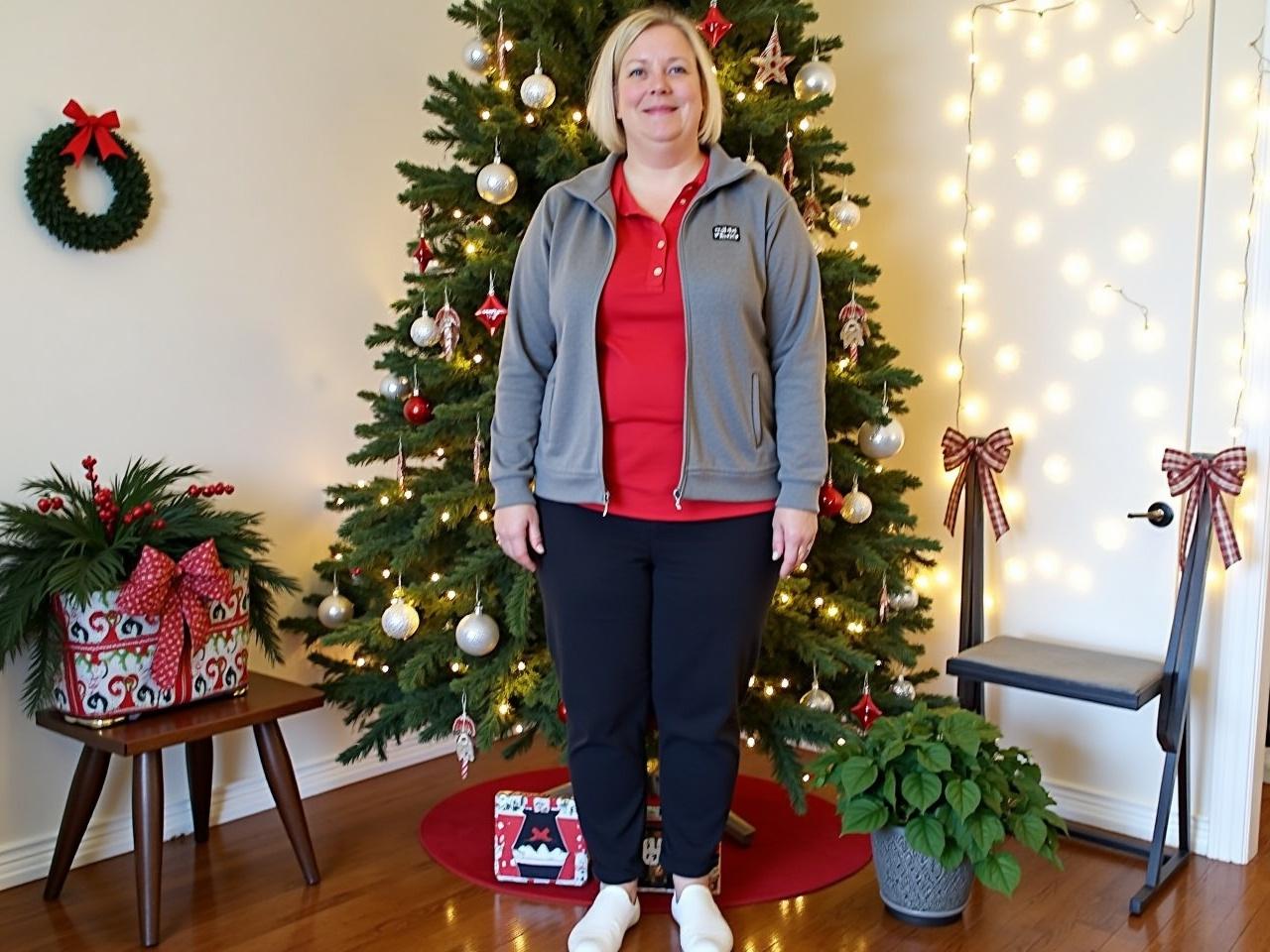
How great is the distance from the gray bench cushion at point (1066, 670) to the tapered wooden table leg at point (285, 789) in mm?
1351

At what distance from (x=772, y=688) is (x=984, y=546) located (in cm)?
70

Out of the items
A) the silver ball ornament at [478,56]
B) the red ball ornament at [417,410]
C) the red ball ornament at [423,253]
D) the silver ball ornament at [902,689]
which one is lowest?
the silver ball ornament at [902,689]

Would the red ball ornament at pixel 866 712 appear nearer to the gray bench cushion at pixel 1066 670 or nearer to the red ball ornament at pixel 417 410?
the gray bench cushion at pixel 1066 670

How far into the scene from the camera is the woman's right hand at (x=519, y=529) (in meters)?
1.90

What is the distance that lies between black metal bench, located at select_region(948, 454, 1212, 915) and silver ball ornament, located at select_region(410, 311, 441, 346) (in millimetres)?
1261

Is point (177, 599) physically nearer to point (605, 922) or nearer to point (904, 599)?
point (605, 922)

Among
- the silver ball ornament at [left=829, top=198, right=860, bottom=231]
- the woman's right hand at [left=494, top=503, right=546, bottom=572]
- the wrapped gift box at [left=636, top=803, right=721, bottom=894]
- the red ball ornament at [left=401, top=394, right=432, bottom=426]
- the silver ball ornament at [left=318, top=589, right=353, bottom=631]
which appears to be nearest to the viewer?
the woman's right hand at [left=494, top=503, right=546, bottom=572]

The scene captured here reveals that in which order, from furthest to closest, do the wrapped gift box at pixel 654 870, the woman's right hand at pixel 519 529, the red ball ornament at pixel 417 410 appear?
the red ball ornament at pixel 417 410 → the wrapped gift box at pixel 654 870 → the woman's right hand at pixel 519 529

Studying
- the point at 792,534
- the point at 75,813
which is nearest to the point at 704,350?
the point at 792,534

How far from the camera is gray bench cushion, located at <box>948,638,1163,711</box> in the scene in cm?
223

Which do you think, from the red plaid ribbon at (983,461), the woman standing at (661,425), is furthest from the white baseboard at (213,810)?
the red plaid ribbon at (983,461)

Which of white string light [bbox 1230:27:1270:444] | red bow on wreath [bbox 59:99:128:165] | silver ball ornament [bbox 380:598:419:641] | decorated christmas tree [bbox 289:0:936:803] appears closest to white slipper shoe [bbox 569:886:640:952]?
decorated christmas tree [bbox 289:0:936:803]

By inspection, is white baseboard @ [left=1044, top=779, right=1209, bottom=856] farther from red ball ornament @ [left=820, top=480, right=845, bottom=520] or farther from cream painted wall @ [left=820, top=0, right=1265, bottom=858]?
red ball ornament @ [left=820, top=480, right=845, bottom=520]

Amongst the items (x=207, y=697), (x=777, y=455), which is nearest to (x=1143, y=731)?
(x=777, y=455)
